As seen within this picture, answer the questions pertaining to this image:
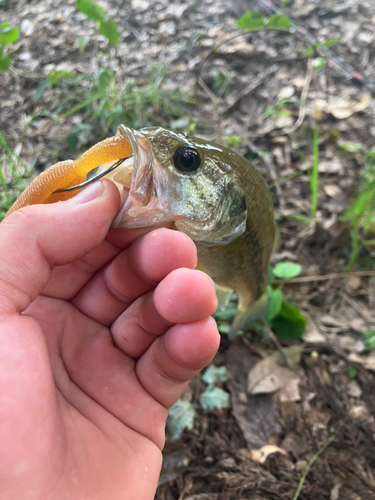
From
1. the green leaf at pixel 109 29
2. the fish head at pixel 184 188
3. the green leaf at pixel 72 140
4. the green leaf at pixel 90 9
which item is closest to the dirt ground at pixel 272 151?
the green leaf at pixel 72 140

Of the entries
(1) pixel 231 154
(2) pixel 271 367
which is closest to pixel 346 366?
(2) pixel 271 367

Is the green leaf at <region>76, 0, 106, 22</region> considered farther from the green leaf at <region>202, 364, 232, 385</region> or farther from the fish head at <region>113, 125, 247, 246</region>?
the green leaf at <region>202, 364, 232, 385</region>

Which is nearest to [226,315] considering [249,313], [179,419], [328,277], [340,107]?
[249,313]

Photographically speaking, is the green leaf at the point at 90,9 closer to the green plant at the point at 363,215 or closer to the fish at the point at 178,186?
the fish at the point at 178,186

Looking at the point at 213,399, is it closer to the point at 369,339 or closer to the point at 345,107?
the point at 369,339

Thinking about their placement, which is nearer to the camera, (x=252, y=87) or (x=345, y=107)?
(x=345, y=107)

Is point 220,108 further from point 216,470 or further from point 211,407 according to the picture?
point 216,470

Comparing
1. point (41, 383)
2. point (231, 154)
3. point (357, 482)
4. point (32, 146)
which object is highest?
point (231, 154)
